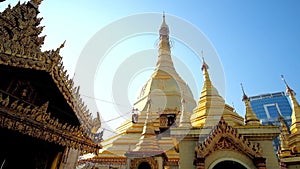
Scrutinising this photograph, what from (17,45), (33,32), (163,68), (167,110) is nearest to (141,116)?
(167,110)

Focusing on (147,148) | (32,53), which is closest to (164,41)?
(147,148)

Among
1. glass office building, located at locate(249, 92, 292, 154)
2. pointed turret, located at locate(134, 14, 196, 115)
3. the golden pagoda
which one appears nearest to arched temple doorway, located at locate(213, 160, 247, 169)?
the golden pagoda

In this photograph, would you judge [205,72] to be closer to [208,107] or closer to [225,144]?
[208,107]

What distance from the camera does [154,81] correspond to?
2459 centimetres

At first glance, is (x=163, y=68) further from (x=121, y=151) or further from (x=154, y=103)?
(x=121, y=151)

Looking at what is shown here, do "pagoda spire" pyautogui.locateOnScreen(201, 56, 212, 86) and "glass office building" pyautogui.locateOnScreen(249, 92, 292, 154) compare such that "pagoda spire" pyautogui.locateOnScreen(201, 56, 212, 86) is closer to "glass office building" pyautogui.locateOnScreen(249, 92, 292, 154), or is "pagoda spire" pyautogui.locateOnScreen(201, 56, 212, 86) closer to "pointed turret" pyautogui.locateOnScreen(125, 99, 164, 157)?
"pointed turret" pyautogui.locateOnScreen(125, 99, 164, 157)

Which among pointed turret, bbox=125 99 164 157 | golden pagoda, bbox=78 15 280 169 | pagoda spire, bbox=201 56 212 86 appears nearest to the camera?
golden pagoda, bbox=78 15 280 169

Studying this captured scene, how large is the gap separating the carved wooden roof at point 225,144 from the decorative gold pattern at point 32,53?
5343mm

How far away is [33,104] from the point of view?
5.14 meters

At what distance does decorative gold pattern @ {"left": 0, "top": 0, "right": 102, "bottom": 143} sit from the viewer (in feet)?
13.9

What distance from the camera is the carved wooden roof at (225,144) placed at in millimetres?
9188

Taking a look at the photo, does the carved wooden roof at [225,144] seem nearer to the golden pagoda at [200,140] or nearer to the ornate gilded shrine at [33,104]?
the golden pagoda at [200,140]

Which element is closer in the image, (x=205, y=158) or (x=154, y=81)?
(x=205, y=158)

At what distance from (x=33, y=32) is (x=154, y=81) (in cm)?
1907
